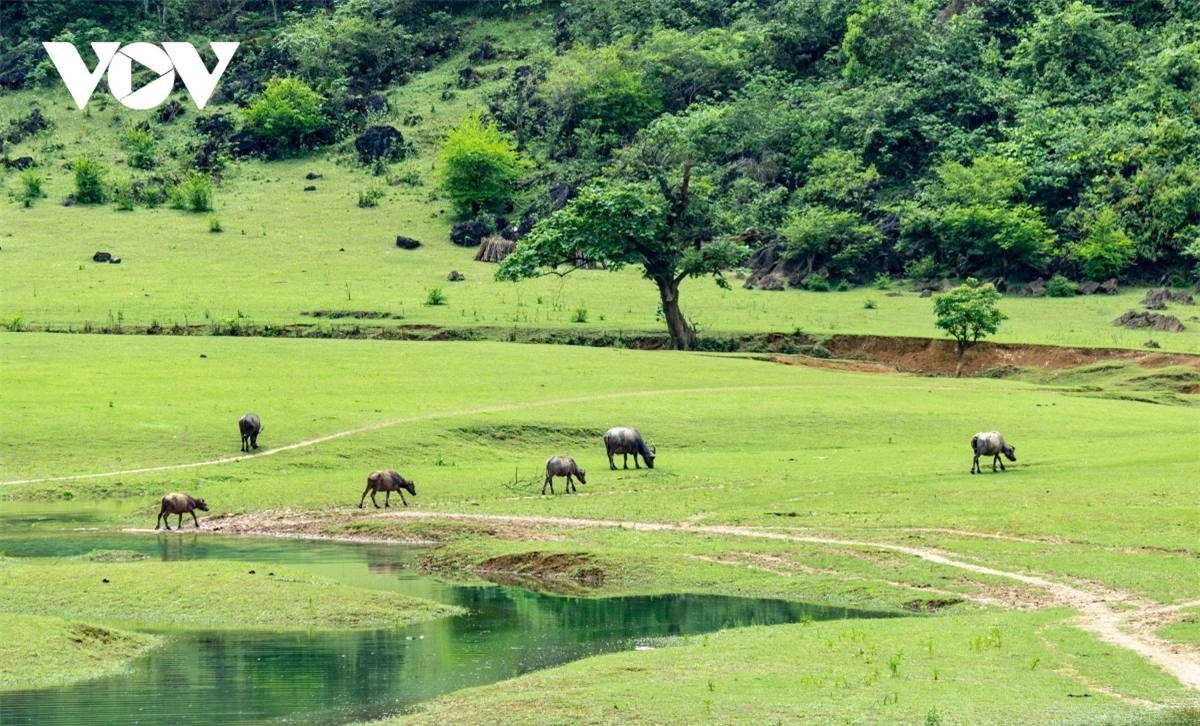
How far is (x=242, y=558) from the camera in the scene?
32781 millimetres

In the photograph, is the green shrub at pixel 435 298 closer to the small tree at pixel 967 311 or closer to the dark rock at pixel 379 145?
the small tree at pixel 967 311

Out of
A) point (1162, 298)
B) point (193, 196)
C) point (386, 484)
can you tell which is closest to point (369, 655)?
point (386, 484)

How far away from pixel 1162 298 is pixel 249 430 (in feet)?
175

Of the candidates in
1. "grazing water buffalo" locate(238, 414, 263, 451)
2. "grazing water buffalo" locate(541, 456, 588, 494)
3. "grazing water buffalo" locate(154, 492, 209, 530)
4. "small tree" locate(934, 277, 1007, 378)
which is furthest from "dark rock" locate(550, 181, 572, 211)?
"grazing water buffalo" locate(154, 492, 209, 530)

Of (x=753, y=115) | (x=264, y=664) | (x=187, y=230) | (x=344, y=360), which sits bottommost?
(x=264, y=664)

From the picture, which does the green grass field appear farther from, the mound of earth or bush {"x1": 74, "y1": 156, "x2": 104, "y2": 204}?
bush {"x1": 74, "y1": 156, "x2": 104, "y2": 204}

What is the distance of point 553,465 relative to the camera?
3922 centimetres

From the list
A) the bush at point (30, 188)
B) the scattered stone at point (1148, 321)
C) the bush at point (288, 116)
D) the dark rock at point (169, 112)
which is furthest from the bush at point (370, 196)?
the scattered stone at point (1148, 321)

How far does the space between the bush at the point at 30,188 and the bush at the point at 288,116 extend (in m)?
17.8

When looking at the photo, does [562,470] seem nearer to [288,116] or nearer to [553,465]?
[553,465]

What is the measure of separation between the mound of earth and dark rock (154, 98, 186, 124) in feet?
252

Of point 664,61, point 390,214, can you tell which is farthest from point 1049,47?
point 390,214

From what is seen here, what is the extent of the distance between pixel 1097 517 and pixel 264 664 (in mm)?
18529

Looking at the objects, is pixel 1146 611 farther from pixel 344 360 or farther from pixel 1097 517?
pixel 344 360
